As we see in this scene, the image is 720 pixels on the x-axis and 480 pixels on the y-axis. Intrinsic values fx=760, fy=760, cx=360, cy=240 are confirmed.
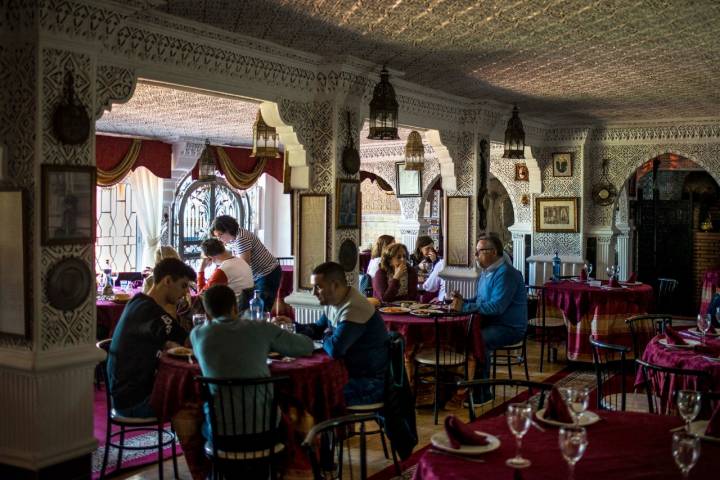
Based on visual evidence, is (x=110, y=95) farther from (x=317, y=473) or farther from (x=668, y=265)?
(x=668, y=265)

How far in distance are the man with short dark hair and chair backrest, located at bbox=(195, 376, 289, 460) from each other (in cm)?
428

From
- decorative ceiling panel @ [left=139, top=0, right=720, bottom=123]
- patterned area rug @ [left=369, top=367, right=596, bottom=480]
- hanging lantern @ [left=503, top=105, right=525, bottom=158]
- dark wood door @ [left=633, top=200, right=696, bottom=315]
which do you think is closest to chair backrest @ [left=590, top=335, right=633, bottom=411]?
patterned area rug @ [left=369, top=367, right=596, bottom=480]

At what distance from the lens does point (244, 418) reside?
3686 mm

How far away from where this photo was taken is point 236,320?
3.80 m

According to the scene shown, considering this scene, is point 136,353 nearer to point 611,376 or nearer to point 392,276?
point 392,276

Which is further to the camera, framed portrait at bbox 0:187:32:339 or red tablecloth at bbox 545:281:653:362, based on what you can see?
red tablecloth at bbox 545:281:653:362

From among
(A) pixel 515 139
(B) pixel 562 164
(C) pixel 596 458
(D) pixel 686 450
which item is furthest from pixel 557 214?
(D) pixel 686 450

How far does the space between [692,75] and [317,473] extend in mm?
5988

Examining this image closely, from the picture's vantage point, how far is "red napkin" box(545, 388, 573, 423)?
10.1ft

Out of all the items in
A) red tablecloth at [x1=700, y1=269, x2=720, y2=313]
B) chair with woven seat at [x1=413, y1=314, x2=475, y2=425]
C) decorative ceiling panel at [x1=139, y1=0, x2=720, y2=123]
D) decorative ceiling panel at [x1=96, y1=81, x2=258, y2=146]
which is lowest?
chair with woven seat at [x1=413, y1=314, x2=475, y2=425]

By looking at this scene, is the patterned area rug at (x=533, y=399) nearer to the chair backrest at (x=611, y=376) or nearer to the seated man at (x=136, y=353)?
the chair backrest at (x=611, y=376)

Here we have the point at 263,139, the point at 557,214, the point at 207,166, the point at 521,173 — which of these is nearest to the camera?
the point at 263,139

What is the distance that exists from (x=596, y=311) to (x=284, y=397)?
192 inches

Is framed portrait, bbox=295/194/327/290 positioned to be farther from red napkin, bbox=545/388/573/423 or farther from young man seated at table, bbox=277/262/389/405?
red napkin, bbox=545/388/573/423
